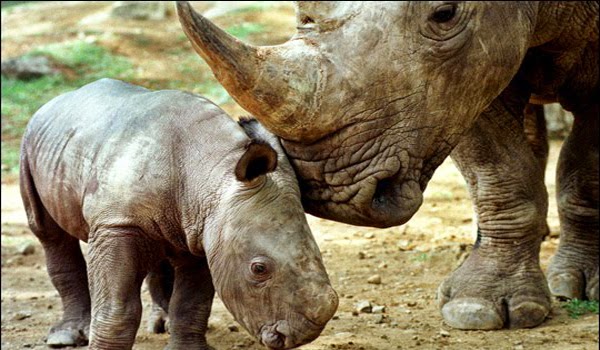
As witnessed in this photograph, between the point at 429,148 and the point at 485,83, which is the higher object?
the point at 485,83

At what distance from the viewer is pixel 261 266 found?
4270 mm

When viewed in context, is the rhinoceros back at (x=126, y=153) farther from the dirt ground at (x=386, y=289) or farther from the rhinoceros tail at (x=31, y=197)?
the dirt ground at (x=386, y=289)

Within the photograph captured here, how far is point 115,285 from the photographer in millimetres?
4664

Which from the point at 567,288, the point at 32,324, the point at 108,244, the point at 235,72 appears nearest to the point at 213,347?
the point at 108,244

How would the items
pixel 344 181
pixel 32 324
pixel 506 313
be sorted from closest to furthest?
1. pixel 344 181
2. pixel 506 313
3. pixel 32 324

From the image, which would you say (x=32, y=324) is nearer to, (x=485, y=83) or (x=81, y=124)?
(x=81, y=124)

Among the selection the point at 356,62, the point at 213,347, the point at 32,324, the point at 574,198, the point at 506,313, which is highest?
the point at 356,62

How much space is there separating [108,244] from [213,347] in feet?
3.25

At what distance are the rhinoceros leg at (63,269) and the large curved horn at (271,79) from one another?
1866mm

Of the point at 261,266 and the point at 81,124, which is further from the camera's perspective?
the point at 81,124

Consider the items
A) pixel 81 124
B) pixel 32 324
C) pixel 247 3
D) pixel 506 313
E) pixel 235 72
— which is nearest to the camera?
pixel 235 72

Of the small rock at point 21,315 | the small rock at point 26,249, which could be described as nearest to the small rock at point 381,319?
the small rock at point 21,315

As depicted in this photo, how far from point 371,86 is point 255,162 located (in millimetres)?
549

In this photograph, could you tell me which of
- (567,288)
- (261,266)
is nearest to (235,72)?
(261,266)
